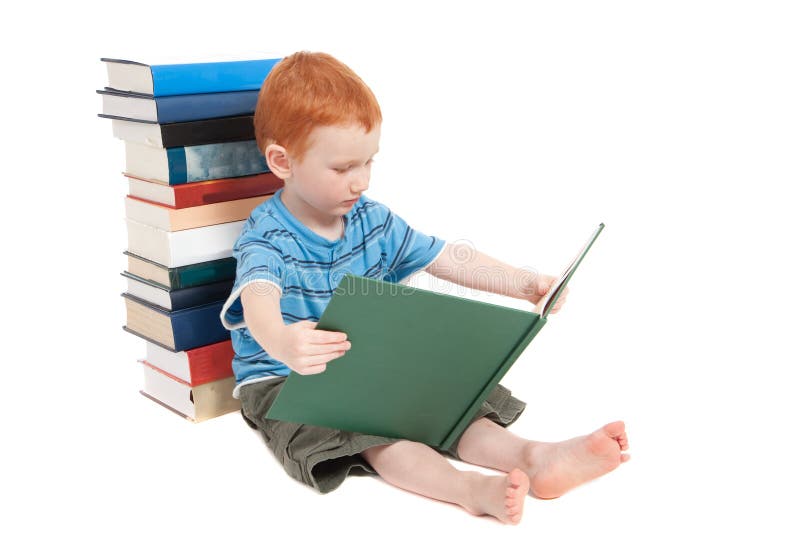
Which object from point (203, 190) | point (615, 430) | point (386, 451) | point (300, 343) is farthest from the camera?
point (203, 190)

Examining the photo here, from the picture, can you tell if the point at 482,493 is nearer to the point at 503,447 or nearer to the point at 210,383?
the point at 503,447

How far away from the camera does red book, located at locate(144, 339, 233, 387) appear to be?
224cm

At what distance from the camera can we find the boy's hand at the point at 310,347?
175 centimetres

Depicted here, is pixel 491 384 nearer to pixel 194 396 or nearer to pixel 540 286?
pixel 540 286

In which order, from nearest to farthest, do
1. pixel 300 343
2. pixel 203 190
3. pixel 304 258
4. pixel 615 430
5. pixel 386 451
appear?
pixel 300 343 < pixel 615 430 < pixel 386 451 < pixel 304 258 < pixel 203 190

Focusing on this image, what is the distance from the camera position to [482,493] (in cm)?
182

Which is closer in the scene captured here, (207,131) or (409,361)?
(409,361)

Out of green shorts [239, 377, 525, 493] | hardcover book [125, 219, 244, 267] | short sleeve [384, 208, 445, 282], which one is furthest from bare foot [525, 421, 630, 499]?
hardcover book [125, 219, 244, 267]

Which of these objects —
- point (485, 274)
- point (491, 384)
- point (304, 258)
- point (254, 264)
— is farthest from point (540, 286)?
point (254, 264)

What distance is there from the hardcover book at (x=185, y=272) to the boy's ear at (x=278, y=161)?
12.3 inches

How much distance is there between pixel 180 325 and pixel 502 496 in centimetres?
85

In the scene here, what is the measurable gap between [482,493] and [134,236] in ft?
3.35

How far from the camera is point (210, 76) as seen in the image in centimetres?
218

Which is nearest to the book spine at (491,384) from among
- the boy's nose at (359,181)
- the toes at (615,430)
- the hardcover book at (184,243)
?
the toes at (615,430)
